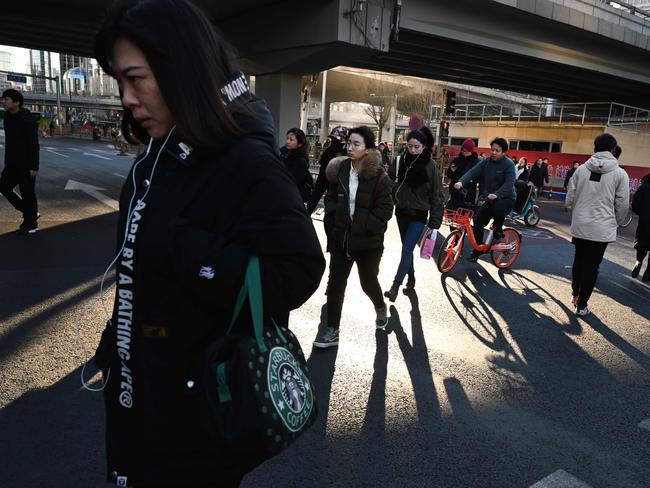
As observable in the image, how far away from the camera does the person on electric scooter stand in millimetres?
7547

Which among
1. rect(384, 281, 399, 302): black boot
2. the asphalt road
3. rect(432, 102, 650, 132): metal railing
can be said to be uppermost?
rect(432, 102, 650, 132): metal railing

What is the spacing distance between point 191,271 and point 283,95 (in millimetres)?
16123

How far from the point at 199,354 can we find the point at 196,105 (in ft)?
2.05

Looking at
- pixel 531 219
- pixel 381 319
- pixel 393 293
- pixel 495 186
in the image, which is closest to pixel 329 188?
pixel 381 319

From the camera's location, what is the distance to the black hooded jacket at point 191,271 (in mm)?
1237

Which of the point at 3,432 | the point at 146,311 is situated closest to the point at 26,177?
the point at 3,432

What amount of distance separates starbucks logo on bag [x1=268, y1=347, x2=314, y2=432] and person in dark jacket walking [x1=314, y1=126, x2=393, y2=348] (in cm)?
310

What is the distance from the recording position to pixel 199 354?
1310 millimetres

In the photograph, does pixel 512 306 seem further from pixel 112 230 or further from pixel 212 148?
pixel 112 230

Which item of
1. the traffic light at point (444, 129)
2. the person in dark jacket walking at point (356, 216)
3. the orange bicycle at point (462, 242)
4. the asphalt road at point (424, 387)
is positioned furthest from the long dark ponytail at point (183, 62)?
the traffic light at point (444, 129)

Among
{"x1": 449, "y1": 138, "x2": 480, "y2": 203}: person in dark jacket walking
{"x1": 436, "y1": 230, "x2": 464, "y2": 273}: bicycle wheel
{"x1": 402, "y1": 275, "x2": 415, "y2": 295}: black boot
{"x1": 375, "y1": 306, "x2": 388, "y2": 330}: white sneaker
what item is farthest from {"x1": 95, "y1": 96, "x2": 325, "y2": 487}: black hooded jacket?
{"x1": 449, "y1": 138, "x2": 480, "y2": 203}: person in dark jacket walking

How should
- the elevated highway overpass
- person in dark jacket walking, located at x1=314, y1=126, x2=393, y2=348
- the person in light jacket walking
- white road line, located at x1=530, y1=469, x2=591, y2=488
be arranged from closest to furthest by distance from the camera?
white road line, located at x1=530, y1=469, x2=591, y2=488 → person in dark jacket walking, located at x1=314, y1=126, x2=393, y2=348 → the person in light jacket walking → the elevated highway overpass

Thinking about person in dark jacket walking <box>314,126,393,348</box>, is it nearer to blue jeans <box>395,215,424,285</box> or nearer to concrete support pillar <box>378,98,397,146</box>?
blue jeans <box>395,215,424,285</box>

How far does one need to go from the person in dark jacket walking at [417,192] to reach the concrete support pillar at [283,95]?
35.8 ft
